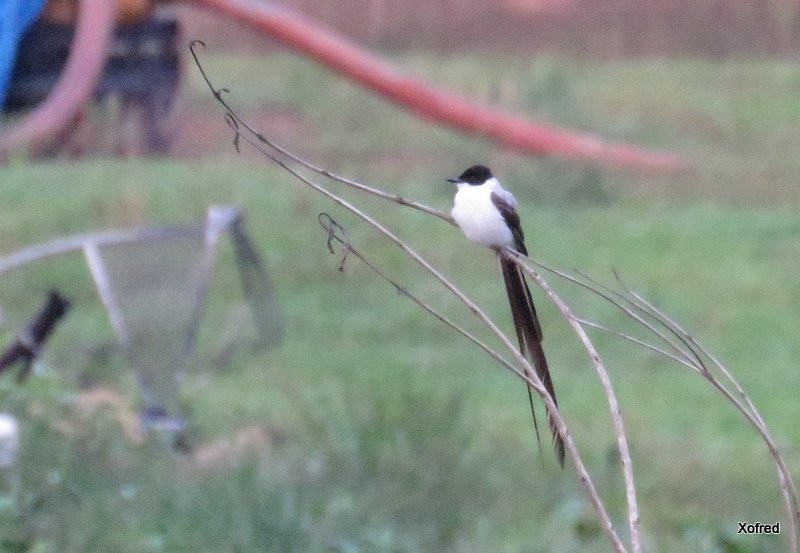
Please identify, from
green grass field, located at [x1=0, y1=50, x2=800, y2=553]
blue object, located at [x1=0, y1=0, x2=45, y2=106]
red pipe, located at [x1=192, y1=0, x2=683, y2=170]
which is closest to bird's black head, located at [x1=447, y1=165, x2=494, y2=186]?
green grass field, located at [x1=0, y1=50, x2=800, y2=553]

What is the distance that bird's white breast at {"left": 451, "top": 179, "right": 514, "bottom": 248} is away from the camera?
253 centimetres

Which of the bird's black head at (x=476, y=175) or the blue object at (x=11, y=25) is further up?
the blue object at (x=11, y=25)

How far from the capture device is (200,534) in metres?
3.84

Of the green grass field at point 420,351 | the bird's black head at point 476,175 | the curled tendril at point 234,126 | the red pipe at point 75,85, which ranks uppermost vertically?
the red pipe at point 75,85

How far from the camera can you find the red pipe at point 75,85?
32.7ft

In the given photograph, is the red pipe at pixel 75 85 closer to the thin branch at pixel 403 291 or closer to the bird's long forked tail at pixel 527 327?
the bird's long forked tail at pixel 527 327

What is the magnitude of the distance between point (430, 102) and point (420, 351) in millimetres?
5150

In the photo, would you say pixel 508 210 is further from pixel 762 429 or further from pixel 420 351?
pixel 420 351

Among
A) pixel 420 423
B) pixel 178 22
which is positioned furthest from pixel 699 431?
pixel 178 22

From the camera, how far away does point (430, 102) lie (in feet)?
40.2

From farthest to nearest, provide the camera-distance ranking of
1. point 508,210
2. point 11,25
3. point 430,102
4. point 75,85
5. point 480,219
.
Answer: point 430,102, point 75,85, point 11,25, point 508,210, point 480,219

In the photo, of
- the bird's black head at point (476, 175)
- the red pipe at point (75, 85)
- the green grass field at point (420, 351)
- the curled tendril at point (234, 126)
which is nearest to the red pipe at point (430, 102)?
the green grass field at point (420, 351)

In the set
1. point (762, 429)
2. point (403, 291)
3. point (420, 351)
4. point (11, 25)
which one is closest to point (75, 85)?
point (11, 25)

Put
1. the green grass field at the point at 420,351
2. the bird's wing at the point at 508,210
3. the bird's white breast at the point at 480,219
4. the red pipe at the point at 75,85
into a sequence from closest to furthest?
1. the bird's white breast at the point at 480,219
2. the bird's wing at the point at 508,210
3. the green grass field at the point at 420,351
4. the red pipe at the point at 75,85
